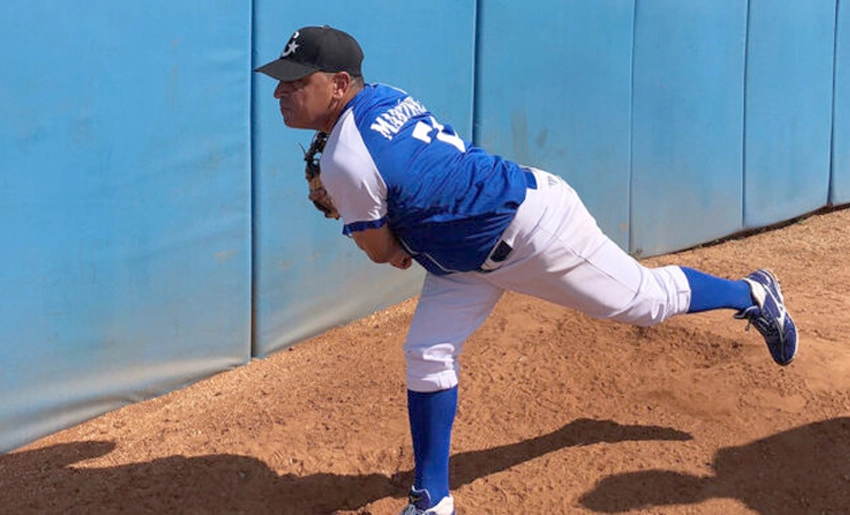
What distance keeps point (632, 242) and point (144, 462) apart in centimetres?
366

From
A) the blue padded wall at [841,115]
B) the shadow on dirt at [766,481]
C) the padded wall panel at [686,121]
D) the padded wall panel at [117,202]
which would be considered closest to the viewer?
the shadow on dirt at [766,481]

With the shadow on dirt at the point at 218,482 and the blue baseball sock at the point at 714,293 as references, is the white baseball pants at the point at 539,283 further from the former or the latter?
the shadow on dirt at the point at 218,482

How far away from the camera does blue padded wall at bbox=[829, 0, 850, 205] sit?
7523 mm

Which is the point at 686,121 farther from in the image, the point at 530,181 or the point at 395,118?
the point at 395,118

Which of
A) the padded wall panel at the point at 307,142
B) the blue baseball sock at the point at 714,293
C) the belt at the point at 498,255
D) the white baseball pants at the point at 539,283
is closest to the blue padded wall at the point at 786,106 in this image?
the padded wall panel at the point at 307,142

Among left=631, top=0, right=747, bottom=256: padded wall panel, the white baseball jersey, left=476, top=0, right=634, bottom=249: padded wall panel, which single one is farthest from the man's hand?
left=631, top=0, right=747, bottom=256: padded wall panel

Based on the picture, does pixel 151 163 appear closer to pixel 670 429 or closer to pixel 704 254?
pixel 670 429

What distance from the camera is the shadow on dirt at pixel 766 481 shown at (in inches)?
131

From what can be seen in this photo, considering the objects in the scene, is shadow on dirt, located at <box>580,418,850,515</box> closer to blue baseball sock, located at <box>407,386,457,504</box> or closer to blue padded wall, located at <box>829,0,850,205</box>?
blue baseball sock, located at <box>407,386,457,504</box>

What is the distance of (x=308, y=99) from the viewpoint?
9.61 ft

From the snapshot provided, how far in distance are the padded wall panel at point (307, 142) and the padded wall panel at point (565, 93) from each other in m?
0.19

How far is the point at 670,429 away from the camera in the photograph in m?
3.80

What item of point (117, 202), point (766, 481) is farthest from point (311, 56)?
point (766, 481)

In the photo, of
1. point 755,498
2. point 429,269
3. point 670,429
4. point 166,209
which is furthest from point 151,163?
point 755,498
